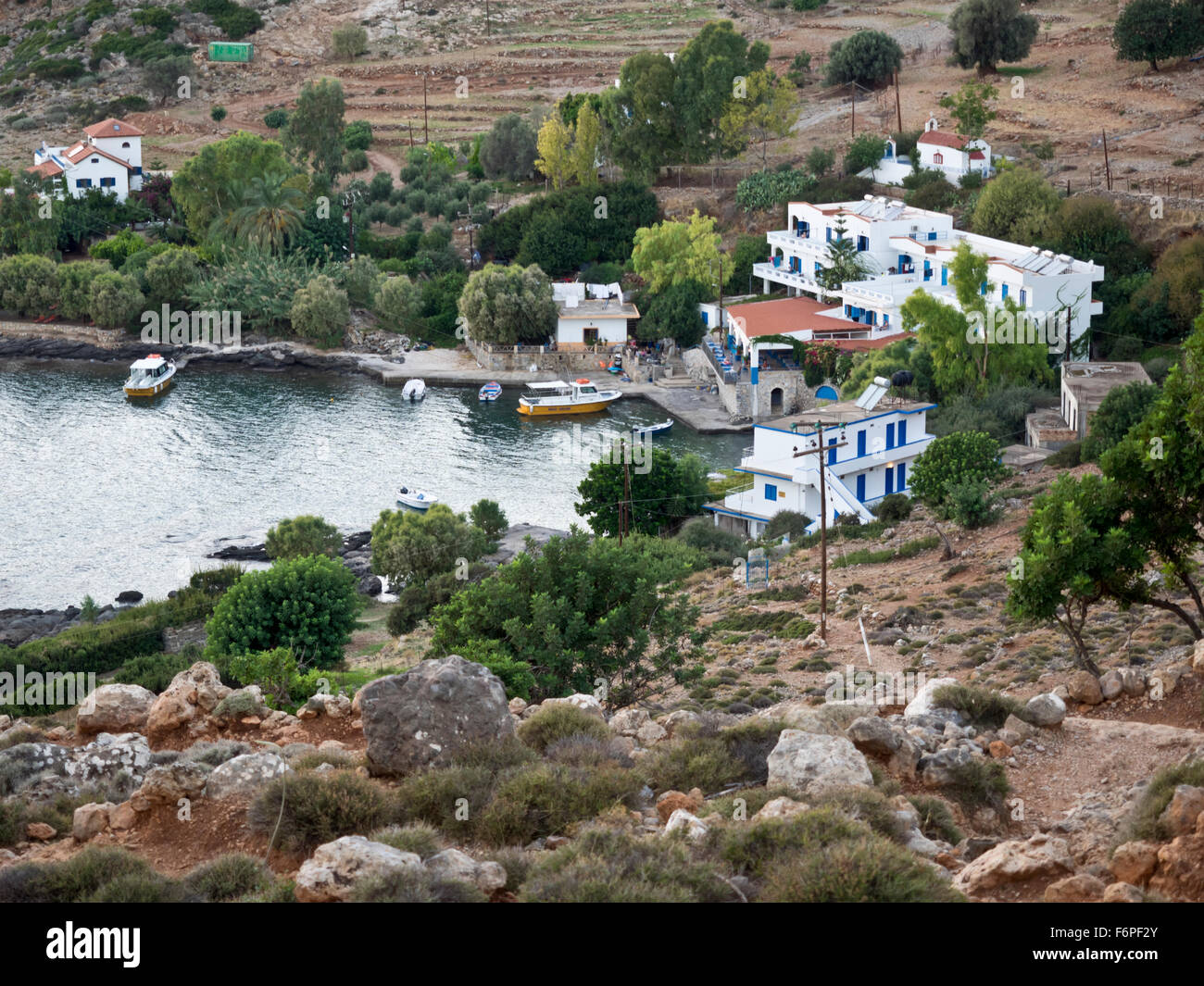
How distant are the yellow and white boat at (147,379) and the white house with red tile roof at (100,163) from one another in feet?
70.7

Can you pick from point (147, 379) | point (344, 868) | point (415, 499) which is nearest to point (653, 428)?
point (415, 499)

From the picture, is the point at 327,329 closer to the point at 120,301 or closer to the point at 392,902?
the point at 120,301

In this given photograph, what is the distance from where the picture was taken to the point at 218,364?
72.6 meters

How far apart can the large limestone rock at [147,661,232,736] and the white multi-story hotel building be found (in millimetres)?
43874

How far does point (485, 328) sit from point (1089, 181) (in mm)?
29481

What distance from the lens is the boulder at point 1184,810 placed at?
12.3 metres

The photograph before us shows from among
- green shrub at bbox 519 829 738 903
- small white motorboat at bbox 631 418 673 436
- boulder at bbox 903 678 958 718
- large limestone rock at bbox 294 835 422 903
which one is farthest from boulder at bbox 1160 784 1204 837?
small white motorboat at bbox 631 418 673 436

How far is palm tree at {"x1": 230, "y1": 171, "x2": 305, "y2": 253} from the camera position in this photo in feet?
256

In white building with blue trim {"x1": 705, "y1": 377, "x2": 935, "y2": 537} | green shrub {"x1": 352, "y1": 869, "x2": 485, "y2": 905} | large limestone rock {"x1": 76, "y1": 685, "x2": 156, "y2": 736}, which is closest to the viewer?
green shrub {"x1": 352, "y1": 869, "x2": 485, "y2": 905}

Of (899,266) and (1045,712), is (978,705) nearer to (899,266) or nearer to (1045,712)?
(1045,712)

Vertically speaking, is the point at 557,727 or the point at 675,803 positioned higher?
the point at 675,803

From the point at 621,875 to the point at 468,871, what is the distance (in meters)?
1.25

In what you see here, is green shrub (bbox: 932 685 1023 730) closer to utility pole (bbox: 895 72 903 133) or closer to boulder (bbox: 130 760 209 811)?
boulder (bbox: 130 760 209 811)

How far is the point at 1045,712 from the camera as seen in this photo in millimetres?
17078
